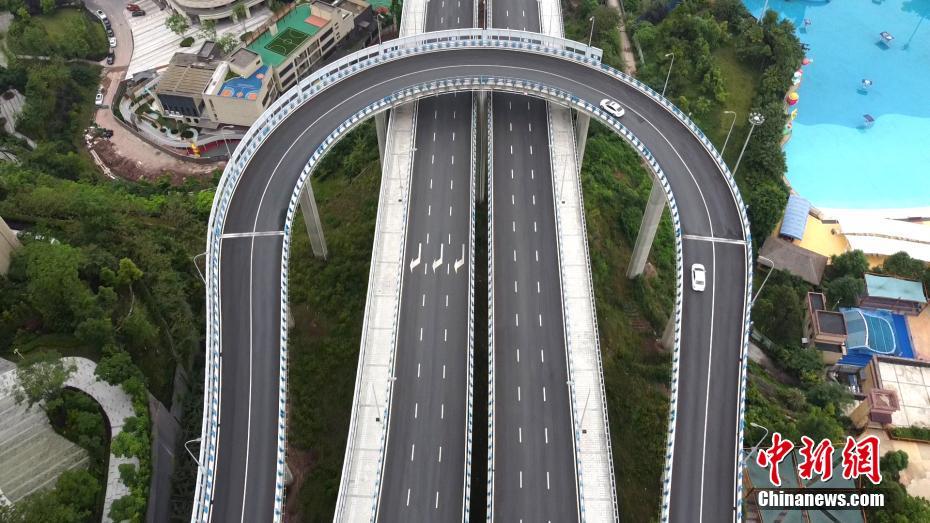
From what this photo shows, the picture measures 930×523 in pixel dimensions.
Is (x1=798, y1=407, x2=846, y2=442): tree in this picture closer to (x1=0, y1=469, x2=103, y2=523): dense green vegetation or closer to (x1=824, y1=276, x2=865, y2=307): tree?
(x1=824, y1=276, x2=865, y2=307): tree

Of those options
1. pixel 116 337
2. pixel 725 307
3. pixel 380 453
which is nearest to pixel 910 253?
pixel 725 307

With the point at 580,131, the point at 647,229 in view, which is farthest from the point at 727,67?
the point at 647,229

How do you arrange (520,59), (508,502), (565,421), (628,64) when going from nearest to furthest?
(508,502) < (565,421) < (520,59) < (628,64)

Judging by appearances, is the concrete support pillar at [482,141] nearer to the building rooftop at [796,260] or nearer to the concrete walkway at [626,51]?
the building rooftop at [796,260]

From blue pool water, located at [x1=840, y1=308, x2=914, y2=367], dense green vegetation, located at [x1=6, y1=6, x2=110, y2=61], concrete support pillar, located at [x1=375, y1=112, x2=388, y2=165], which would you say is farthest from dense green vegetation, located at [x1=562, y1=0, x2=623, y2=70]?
dense green vegetation, located at [x1=6, y1=6, x2=110, y2=61]

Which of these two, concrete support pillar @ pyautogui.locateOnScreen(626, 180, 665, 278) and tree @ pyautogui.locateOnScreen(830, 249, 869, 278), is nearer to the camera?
concrete support pillar @ pyautogui.locateOnScreen(626, 180, 665, 278)

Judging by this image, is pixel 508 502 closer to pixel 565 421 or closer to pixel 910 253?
pixel 565 421

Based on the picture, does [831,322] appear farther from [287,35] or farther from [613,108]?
[287,35]
